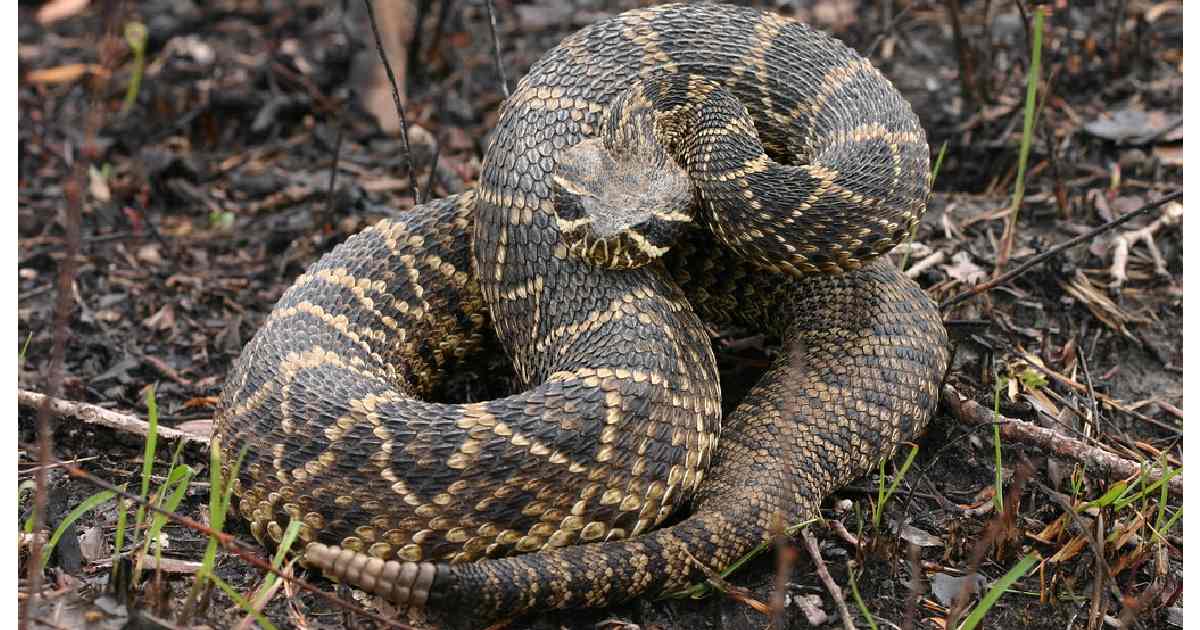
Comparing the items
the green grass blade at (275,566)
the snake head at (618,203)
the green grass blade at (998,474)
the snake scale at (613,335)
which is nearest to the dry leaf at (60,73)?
the snake scale at (613,335)

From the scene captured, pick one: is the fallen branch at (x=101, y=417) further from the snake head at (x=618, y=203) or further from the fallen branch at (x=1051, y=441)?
the fallen branch at (x=1051, y=441)

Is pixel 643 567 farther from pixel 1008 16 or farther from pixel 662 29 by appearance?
pixel 1008 16

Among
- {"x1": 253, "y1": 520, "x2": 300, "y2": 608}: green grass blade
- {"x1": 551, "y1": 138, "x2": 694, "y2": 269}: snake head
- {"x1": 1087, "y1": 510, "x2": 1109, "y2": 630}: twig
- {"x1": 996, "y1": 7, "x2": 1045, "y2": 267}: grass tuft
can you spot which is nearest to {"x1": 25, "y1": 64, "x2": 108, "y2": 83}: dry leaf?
{"x1": 551, "y1": 138, "x2": 694, "y2": 269}: snake head

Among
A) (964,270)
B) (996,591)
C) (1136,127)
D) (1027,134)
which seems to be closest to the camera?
(996,591)

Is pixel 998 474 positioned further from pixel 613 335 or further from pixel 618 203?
pixel 618 203

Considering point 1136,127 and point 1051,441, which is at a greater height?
point 1136,127

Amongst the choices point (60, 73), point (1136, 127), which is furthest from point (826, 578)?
point (60, 73)

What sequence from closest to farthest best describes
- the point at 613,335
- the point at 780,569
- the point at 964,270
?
the point at 780,569, the point at 613,335, the point at 964,270
